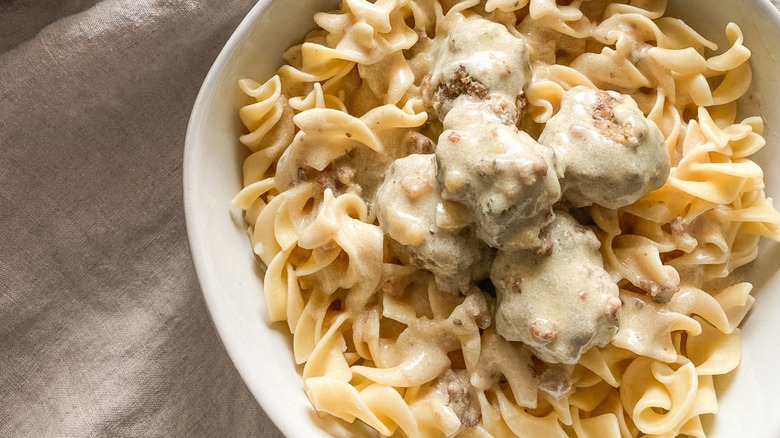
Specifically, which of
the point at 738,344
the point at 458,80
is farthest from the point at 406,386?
the point at 738,344

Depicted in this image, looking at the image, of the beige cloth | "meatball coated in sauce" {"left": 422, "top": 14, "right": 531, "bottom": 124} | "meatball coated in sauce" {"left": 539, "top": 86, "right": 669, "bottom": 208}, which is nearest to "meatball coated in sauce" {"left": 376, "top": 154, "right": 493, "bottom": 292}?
"meatball coated in sauce" {"left": 422, "top": 14, "right": 531, "bottom": 124}

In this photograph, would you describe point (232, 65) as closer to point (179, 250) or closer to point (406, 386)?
point (179, 250)

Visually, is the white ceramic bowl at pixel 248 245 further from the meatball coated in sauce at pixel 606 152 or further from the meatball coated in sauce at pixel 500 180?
the meatball coated in sauce at pixel 500 180

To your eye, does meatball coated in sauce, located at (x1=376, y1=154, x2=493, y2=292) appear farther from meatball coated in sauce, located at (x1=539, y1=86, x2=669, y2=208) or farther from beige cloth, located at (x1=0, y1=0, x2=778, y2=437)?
beige cloth, located at (x1=0, y1=0, x2=778, y2=437)

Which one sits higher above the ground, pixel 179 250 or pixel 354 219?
pixel 354 219

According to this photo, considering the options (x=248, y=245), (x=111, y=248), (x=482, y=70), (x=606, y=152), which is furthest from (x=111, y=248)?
(x=606, y=152)

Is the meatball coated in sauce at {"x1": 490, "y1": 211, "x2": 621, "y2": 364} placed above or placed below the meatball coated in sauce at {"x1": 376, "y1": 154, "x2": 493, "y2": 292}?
below

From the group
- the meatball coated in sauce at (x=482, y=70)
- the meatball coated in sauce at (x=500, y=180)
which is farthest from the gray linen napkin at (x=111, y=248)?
the meatball coated in sauce at (x=500, y=180)
